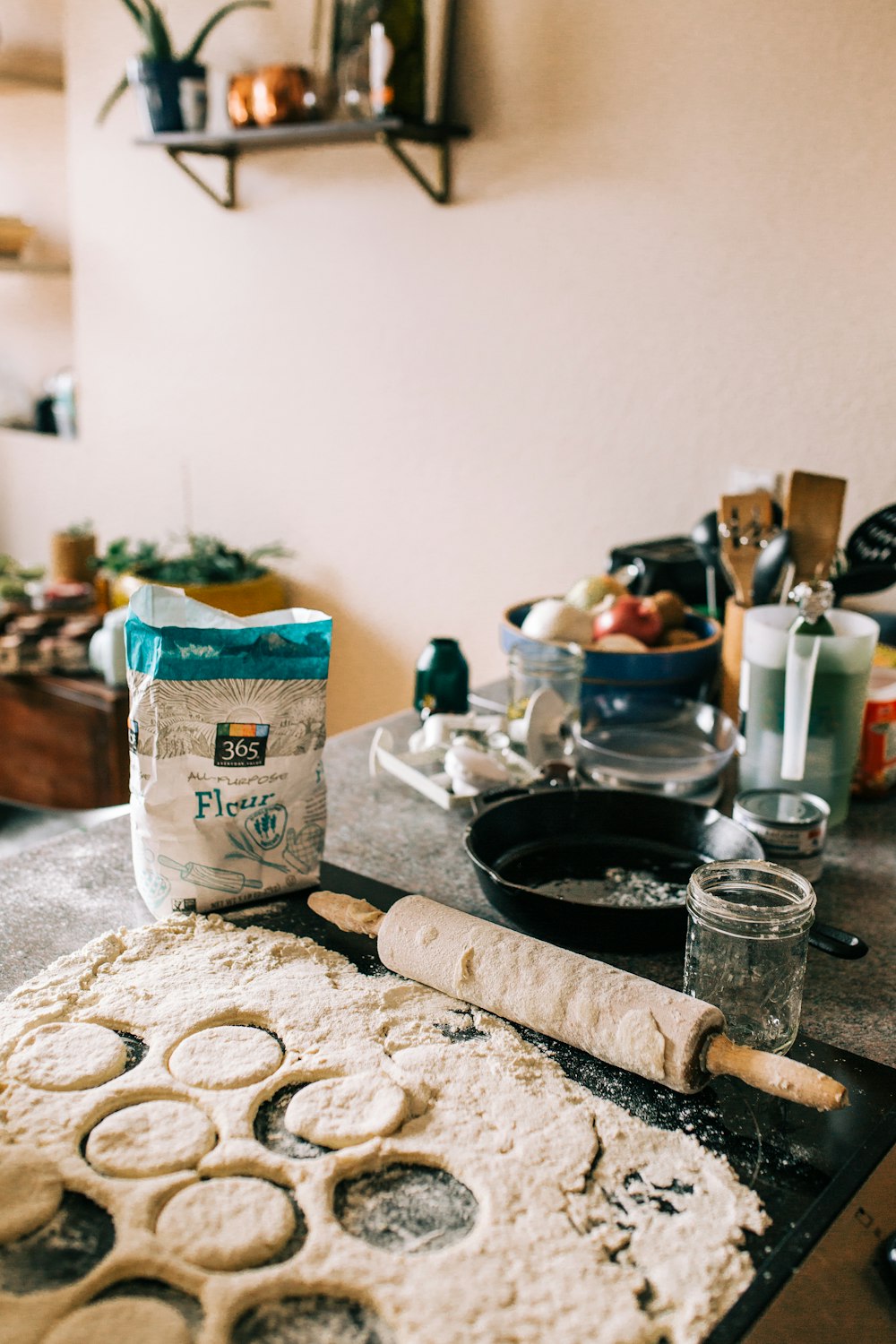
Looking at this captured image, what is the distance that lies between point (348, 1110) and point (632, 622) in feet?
2.73

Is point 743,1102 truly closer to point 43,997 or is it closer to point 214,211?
point 43,997

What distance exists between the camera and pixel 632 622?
4.46ft

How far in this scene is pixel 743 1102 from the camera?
682mm

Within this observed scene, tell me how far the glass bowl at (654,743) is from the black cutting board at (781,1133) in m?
0.45

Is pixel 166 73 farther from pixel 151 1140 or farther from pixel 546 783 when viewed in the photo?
pixel 151 1140

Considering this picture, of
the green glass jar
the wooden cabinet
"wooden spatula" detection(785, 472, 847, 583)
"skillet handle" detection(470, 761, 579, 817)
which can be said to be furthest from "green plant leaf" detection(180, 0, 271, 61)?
"skillet handle" detection(470, 761, 579, 817)

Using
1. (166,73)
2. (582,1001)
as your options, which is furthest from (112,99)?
(582,1001)

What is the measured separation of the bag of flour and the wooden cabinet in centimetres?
128

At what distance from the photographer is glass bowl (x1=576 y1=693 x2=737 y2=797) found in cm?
117

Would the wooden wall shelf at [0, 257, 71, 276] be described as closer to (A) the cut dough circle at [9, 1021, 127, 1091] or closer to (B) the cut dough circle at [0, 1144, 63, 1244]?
(A) the cut dough circle at [9, 1021, 127, 1091]

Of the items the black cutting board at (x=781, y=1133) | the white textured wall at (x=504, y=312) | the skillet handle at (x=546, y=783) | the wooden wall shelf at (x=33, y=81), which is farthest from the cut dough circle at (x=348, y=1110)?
the wooden wall shelf at (x=33, y=81)

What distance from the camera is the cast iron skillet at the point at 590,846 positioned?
0.90m

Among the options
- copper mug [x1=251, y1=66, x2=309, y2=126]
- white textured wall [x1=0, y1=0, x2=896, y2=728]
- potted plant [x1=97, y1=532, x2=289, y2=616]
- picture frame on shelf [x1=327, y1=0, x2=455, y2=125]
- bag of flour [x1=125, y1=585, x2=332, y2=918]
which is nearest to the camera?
bag of flour [x1=125, y1=585, x2=332, y2=918]

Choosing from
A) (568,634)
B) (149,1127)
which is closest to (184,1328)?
(149,1127)
